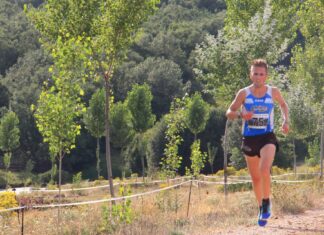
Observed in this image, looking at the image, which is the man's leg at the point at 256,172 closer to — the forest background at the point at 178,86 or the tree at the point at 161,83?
the forest background at the point at 178,86

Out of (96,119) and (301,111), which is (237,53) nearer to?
(301,111)

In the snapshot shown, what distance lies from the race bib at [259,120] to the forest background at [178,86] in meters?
5.79

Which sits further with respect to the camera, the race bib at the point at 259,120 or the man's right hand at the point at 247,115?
the race bib at the point at 259,120

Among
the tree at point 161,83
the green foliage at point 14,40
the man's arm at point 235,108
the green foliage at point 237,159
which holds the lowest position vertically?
the green foliage at point 237,159

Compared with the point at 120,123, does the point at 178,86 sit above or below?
above

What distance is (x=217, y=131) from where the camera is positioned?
173 feet

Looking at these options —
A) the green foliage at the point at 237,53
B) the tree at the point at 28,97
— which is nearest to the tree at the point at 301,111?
the green foliage at the point at 237,53

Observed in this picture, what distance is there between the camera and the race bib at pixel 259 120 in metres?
7.05

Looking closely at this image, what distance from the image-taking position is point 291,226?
28.7ft

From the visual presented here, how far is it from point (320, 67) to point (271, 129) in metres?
20.8

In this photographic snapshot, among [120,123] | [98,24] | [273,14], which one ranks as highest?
[273,14]

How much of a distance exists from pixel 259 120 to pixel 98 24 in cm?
862

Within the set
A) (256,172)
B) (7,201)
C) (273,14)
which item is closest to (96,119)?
(273,14)

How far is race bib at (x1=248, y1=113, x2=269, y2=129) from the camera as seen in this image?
7.05 m
